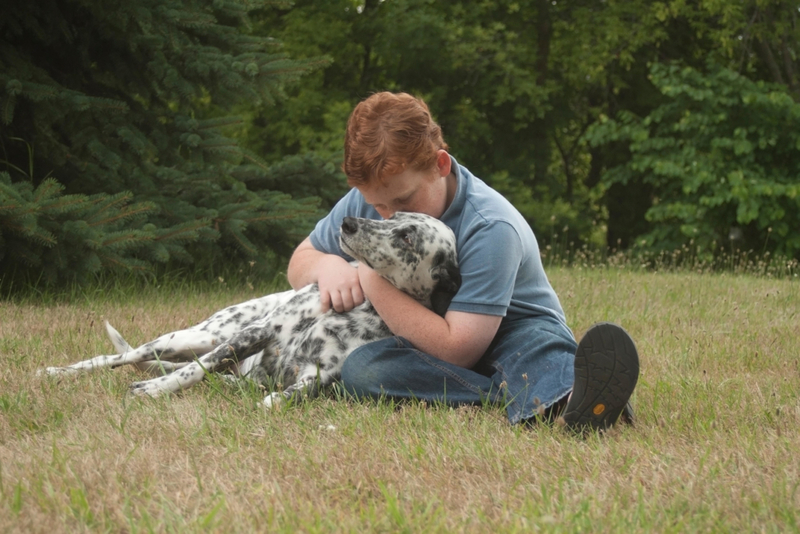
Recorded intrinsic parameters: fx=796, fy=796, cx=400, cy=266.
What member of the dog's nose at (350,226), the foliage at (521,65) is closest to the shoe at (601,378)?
the dog's nose at (350,226)

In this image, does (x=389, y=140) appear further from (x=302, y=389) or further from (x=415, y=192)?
(x=302, y=389)

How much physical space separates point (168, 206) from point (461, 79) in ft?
31.5

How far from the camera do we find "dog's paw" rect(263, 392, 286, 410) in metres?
3.18

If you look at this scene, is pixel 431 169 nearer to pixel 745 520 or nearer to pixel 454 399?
pixel 454 399

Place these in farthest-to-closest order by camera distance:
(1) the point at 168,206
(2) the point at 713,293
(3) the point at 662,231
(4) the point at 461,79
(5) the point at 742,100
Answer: (4) the point at 461,79, (3) the point at 662,231, (5) the point at 742,100, (2) the point at 713,293, (1) the point at 168,206

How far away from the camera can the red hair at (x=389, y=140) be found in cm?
326

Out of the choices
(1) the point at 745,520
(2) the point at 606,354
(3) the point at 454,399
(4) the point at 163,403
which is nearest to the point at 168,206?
(4) the point at 163,403

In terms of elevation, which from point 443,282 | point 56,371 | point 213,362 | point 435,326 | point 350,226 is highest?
point 350,226

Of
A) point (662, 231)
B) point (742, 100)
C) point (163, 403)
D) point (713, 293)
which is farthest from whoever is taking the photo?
point (662, 231)

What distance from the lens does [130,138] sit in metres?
6.39

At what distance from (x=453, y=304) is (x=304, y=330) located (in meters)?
0.78

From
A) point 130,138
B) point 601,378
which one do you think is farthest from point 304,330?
point 130,138

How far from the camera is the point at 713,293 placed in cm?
712

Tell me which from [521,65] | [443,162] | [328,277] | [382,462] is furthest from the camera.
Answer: [521,65]
